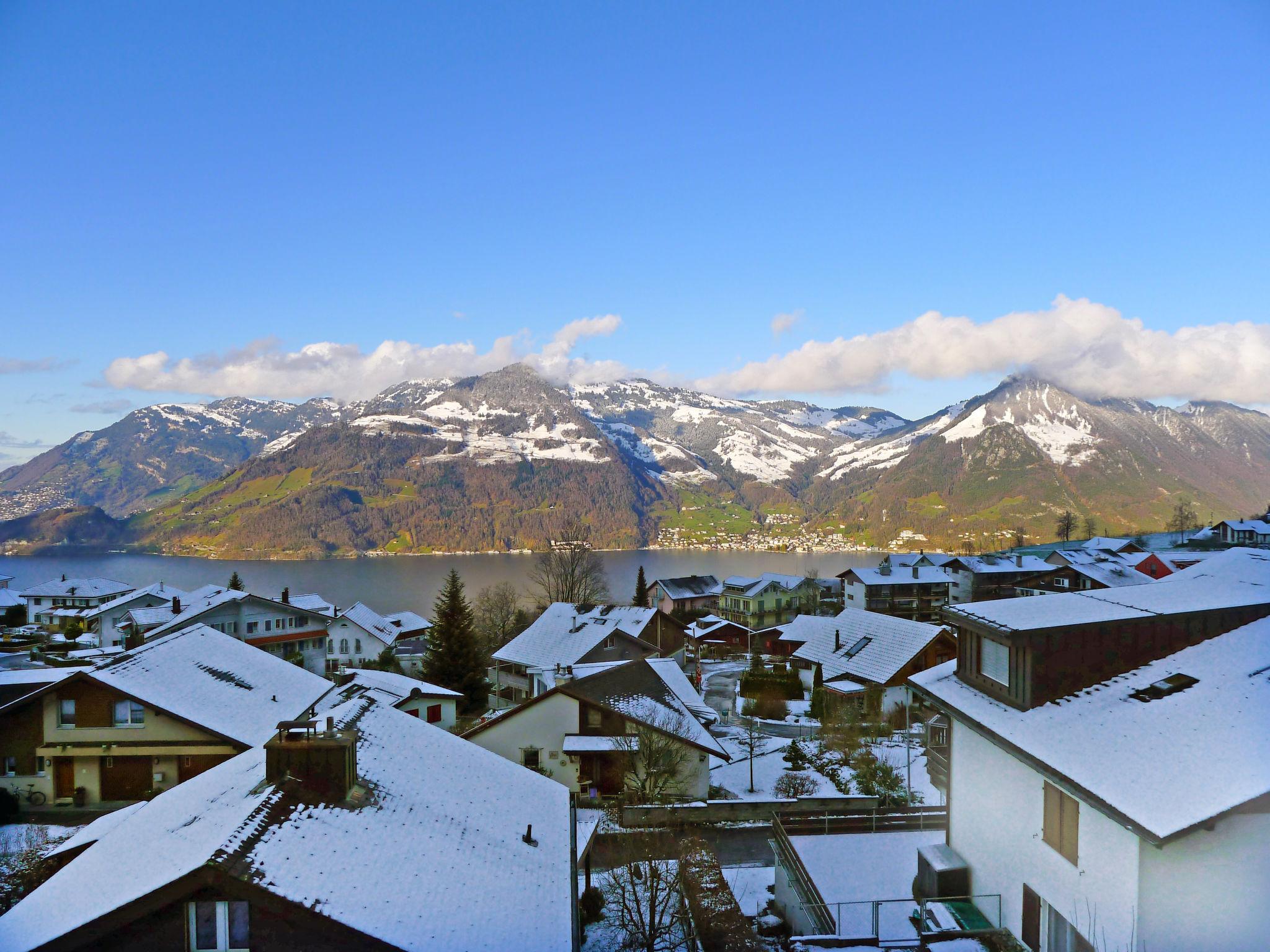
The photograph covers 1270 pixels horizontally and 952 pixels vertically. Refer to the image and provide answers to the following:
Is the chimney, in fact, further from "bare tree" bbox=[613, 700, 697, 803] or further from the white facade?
"bare tree" bbox=[613, 700, 697, 803]

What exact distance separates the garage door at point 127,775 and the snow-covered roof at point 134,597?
3535cm

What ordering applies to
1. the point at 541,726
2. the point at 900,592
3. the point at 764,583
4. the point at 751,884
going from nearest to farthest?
1. the point at 751,884
2. the point at 541,726
3. the point at 900,592
4. the point at 764,583

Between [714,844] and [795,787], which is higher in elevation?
[714,844]

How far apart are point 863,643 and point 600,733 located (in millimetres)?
18719

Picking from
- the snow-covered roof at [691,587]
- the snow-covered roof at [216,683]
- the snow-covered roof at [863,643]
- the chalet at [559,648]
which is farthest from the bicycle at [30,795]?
the snow-covered roof at [691,587]

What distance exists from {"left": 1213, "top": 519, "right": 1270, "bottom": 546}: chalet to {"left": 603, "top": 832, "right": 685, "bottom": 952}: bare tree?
62.6m

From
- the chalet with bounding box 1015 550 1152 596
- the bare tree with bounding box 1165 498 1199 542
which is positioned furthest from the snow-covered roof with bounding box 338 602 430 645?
the bare tree with bounding box 1165 498 1199 542

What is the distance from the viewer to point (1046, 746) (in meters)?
7.67

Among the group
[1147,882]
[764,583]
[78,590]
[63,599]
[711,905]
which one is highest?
[1147,882]

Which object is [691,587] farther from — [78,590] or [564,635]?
[78,590]

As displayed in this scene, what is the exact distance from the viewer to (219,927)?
21.8 ft

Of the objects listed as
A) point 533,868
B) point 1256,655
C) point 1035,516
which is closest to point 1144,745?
point 1256,655

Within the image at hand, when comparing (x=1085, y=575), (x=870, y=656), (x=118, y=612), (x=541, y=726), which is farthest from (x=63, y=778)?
(x=1085, y=575)

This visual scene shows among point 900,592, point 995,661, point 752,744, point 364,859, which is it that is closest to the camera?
point 364,859
